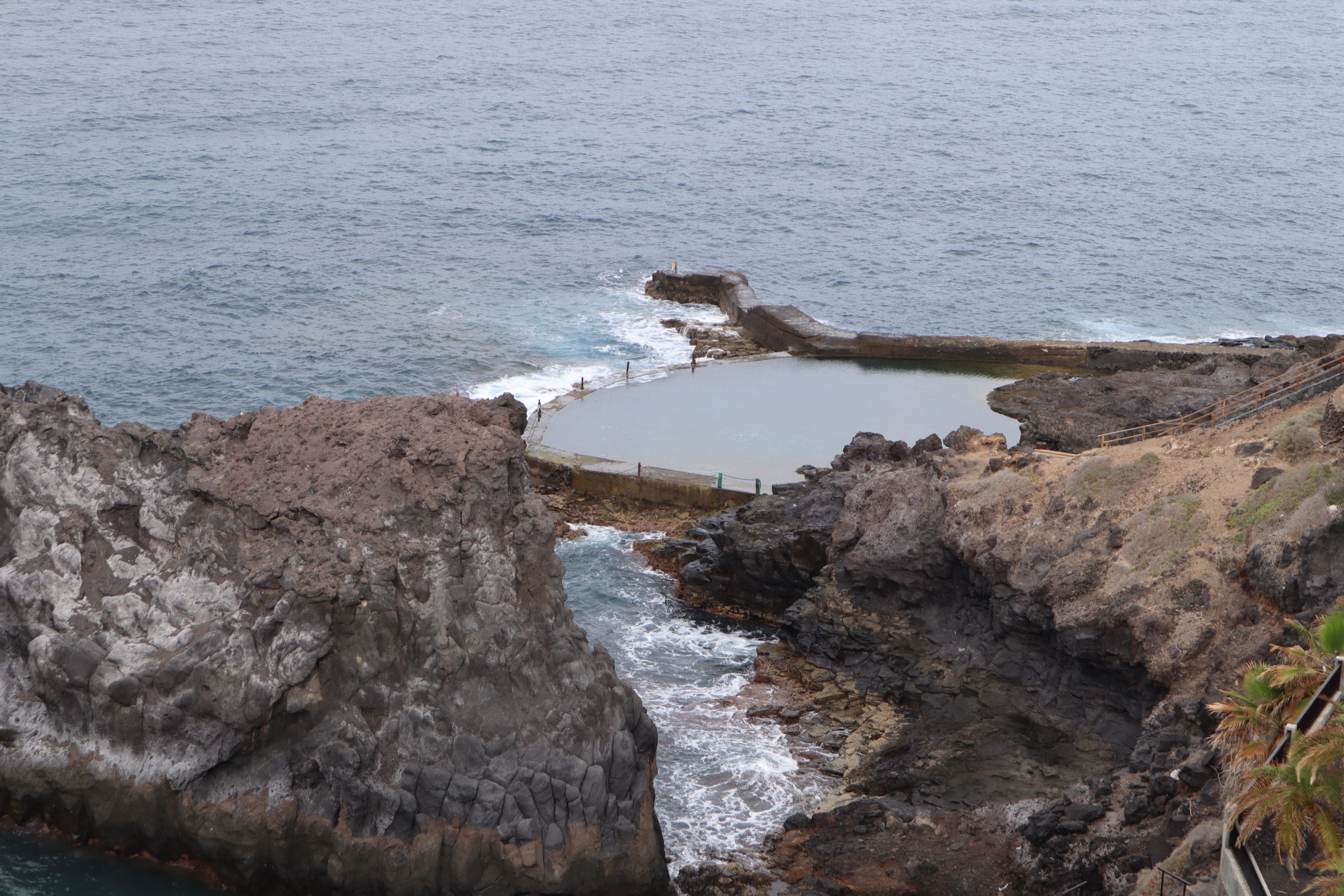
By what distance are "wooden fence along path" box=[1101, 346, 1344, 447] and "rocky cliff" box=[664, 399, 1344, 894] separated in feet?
3.01

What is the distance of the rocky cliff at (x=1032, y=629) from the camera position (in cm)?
3569

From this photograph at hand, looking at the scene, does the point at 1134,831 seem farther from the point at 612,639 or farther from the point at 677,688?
the point at 612,639

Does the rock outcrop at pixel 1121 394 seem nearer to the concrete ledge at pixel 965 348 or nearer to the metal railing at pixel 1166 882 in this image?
the concrete ledge at pixel 965 348

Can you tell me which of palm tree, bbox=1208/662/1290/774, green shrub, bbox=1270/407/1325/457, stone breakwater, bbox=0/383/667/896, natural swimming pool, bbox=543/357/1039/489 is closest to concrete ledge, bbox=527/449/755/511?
natural swimming pool, bbox=543/357/1039/489

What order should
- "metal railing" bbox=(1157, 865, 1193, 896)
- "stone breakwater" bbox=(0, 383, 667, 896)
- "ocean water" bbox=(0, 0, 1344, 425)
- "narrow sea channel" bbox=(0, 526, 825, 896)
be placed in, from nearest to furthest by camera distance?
"metal railing" bbox=(1157, 865, 1193, 896) → "stone breakwater" bbox=(0, 383, 667, 896) → "narrow sea channel" bbox=(0, 526, 825, 896) → "ocean water" bbox=(0, 0, 1344, 425)

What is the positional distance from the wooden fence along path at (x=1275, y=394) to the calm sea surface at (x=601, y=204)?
57.6 ft

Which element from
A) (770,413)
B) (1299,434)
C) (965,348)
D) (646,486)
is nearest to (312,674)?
(646,486)

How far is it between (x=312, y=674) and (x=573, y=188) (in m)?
88.7

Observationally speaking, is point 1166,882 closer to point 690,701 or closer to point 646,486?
point 690,701

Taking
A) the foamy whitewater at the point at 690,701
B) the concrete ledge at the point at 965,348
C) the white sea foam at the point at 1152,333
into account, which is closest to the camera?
the foamy whitewater at the point at 690,701

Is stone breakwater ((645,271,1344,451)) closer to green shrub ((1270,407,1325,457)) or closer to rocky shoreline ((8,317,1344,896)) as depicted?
green shrub ((1270,407,1325,457))

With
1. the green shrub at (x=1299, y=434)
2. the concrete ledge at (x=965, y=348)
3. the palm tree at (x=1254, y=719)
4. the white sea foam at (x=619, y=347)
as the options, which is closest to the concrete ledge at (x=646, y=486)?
the white sea foam at (x=619, y=347)

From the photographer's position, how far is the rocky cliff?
117 feet

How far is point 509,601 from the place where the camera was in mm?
36250
